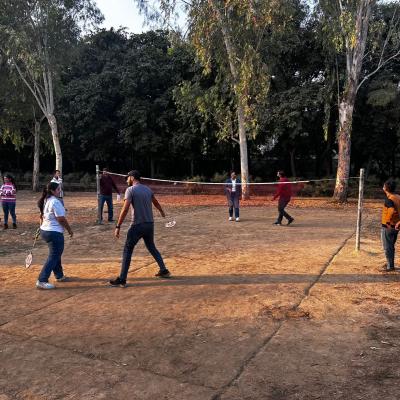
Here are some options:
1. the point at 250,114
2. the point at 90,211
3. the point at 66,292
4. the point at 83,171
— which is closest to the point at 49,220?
the point at 66,292

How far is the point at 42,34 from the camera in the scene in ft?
78.1

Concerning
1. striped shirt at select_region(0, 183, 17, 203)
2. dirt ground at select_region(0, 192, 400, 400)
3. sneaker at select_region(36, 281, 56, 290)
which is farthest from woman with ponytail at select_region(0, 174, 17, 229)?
sneaker at select_region(36, 281, 56, 290)

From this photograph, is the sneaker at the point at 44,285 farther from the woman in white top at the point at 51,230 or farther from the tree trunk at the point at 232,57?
the tree trunk at the point at 232,57

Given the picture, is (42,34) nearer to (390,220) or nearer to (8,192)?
(8,192)

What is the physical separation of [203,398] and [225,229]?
28.7ft

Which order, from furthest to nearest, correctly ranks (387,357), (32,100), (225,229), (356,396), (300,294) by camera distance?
1. (32,100)
2. (225,229)
3. (300,294)
4. (387,357)
5. (356,396)

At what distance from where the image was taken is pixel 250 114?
19.7 metres

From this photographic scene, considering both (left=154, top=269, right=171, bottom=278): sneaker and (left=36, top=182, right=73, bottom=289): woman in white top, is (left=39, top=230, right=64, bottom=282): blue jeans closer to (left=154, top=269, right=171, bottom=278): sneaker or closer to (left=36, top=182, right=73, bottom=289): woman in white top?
(left=36, top=182, right=73, bottom=289): woman in white top

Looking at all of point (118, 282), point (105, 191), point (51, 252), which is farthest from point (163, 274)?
point (105, 191)

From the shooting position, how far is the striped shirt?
12.3 m

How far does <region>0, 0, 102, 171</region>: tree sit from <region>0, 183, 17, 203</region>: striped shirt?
1252 cm

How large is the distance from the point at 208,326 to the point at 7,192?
30.8ft

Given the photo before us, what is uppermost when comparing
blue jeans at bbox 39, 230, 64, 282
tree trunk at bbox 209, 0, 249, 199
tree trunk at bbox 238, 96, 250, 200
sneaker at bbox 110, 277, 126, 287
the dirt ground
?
tree trunk at bbox 209, 0, 249, 199

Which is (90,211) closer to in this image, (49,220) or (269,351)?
(49,220)
